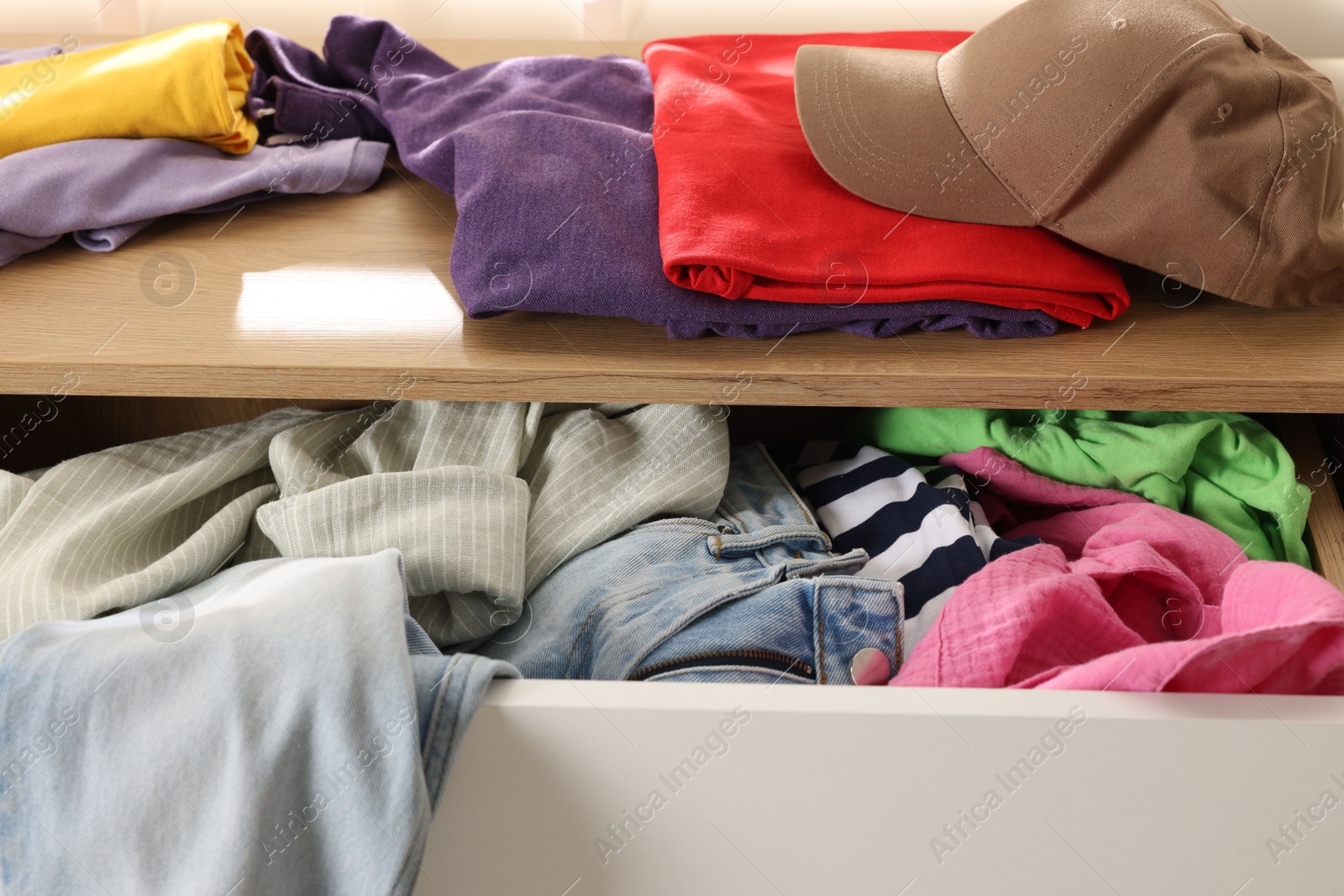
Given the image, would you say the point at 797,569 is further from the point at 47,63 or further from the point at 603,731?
the point at 47,63

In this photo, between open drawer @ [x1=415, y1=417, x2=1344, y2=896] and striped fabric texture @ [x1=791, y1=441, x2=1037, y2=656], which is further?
striped fabric texture @ [x1=791, y1=441, x2=1037, y2=656]

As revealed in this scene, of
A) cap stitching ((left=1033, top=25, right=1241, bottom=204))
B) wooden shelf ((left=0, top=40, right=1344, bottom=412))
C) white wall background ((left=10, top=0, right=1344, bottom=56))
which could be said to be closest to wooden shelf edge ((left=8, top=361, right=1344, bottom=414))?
wooden shelf ((left=0, top=40, right=1344, bottom=412))

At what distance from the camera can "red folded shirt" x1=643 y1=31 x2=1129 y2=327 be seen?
492mm

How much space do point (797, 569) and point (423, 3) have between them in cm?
63

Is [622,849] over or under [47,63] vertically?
under

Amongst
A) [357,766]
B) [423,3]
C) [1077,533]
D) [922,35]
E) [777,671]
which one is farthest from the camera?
[423,3]

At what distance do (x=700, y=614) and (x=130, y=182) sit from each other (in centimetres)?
43

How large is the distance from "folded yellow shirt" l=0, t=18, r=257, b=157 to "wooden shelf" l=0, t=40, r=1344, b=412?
0.32ft

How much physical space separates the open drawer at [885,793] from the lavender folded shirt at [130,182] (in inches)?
15.3

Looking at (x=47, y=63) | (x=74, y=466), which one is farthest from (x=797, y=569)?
(x=47, y=63)

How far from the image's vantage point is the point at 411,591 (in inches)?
19.7

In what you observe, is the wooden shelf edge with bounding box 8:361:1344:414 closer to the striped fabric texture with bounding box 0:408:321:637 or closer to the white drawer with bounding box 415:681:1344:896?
the striped fabric texture with bounding box 0:408:321:637

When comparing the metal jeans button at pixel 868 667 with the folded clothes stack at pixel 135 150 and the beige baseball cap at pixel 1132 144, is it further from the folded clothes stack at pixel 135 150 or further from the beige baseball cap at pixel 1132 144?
the folded clothes stack at pixel 135 150

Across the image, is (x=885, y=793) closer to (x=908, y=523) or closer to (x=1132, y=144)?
(x=908, y=523)
